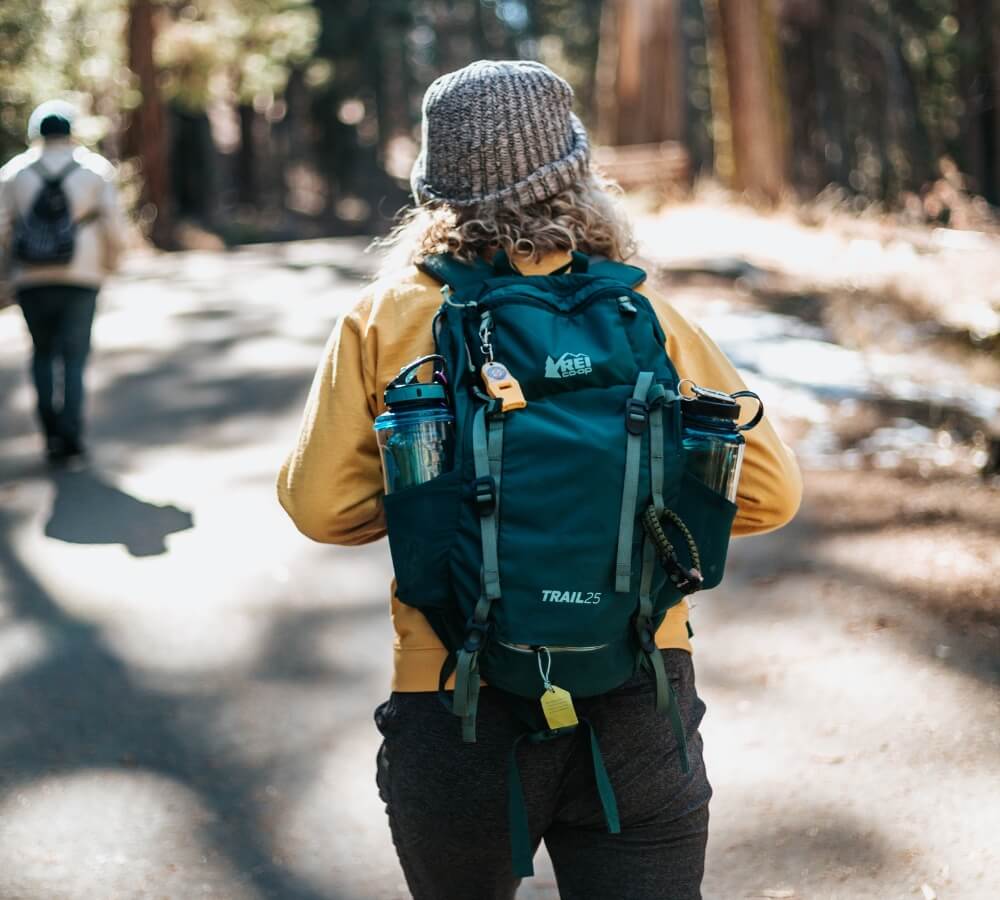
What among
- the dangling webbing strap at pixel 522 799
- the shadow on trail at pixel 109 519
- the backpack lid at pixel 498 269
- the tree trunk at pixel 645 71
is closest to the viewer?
the dangling webbing strap at pixel 522 799

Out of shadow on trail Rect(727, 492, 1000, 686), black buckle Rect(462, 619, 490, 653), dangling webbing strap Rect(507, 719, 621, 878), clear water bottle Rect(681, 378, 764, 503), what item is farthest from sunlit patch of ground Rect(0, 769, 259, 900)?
shadow on trail Rect(727, 492, 1000, 686)

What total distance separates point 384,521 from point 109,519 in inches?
200

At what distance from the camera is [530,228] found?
7.38 ft

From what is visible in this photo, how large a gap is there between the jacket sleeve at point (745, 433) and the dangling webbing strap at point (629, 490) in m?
0.25

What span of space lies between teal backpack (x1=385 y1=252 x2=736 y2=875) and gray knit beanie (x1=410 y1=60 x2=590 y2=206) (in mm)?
218

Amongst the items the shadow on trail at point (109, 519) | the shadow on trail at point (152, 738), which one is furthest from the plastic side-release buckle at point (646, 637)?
the shadow on trail at point (109, 519)

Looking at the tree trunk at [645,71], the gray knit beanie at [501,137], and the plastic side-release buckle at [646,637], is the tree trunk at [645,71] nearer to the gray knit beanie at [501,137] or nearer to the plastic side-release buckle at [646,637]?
the gray knit beanie at [501,137]

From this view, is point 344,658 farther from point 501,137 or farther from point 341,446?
point 501,137

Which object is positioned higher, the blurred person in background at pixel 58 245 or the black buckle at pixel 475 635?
the black buckle at pixel 475 635

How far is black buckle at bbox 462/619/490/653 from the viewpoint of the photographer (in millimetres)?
1990

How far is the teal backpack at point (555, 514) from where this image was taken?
1.99 meters

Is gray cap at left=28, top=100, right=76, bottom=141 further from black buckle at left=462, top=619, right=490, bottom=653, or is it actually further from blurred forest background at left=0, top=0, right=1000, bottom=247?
black buckle at left=462, top=619, right=490, bottom=653

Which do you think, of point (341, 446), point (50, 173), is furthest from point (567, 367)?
point (50, 173)

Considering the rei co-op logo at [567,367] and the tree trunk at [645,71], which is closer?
the rei co-op logo at [567,367]
